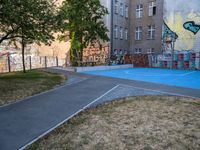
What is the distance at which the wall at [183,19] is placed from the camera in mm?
28891

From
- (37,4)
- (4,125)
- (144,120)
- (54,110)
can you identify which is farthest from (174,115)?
(37,4)

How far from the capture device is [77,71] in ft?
73.3

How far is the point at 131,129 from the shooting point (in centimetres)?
647

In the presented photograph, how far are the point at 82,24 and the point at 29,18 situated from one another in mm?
11110

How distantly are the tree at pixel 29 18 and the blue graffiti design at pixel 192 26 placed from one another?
65.4 feet

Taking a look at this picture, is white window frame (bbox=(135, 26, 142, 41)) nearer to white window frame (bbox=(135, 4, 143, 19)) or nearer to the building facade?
the building facade

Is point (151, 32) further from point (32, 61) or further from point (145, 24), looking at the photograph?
point (32, 61)

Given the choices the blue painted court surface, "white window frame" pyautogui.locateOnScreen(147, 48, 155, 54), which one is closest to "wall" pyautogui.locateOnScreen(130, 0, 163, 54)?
"white window frame" pyautogui.locateOnScreen(147, 48, 155, 54)

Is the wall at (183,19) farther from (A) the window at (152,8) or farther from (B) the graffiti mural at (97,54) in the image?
(B) the graffiti mural at (97,54)

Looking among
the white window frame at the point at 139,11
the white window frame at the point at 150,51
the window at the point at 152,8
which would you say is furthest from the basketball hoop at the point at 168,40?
the white window frame at the point at 139,11

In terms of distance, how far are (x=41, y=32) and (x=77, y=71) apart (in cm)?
783

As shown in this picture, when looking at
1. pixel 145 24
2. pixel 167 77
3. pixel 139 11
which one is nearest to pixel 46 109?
pixel 167 77

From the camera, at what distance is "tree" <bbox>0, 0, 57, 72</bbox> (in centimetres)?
1224

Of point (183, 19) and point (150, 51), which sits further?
point (150, 51)
